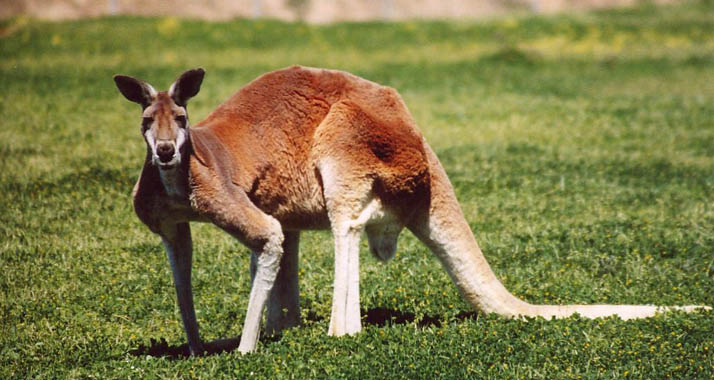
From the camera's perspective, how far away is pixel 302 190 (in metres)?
5.78

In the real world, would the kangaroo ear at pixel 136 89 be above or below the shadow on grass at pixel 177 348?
above

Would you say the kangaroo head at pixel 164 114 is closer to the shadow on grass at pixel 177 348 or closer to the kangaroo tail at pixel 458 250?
the shadow on grass at pixel 177 348

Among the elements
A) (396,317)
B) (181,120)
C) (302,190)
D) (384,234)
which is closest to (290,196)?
(302,190)

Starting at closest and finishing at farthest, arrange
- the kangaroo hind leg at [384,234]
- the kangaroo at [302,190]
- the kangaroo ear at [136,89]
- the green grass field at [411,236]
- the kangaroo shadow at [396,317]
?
the kangaroo ear at [136,89], the kangaroo at [302,190], the green grass field at [411,236], the kangaroo hind leg at [384,234], the kangaroo shadow at [396,317]

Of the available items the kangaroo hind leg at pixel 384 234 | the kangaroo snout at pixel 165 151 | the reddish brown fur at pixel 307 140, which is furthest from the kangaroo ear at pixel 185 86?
the kangaroo hind leg at pixel 384 234

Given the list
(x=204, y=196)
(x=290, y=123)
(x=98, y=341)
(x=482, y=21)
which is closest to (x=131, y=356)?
(x=98, y=341)

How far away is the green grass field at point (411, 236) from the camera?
19.1 feet

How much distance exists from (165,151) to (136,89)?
0.43m

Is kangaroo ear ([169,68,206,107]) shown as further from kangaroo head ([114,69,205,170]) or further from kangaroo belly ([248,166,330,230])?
kangaroo belly ([248,166,330,230])

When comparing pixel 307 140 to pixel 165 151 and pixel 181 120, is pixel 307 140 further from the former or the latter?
pixel 165 151

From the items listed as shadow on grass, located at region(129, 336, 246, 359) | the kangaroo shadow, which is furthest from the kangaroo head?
the kangaroo shadow

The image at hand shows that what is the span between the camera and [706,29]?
79.8ft

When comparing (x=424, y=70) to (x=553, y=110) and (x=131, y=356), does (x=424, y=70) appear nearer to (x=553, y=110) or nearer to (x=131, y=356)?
(x=553, y=110)

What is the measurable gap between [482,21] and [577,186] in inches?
606
